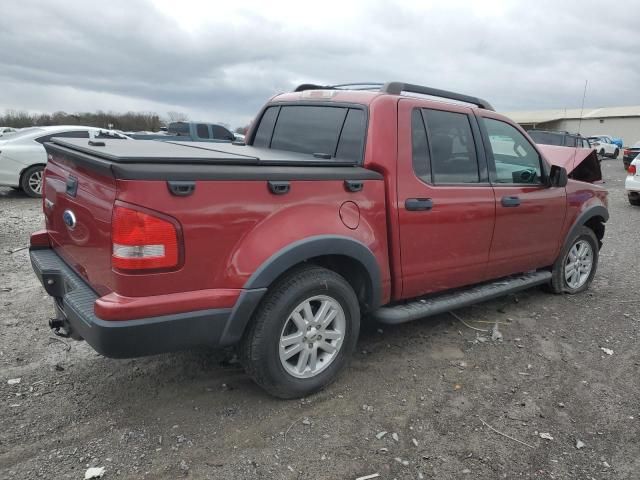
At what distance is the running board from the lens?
3.51 meters

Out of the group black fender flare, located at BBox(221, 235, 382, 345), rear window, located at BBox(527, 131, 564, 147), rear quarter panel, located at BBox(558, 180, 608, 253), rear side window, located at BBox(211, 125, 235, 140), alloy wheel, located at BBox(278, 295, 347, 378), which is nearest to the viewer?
black fender flare, located at BBox(221, 235, 382, 345)

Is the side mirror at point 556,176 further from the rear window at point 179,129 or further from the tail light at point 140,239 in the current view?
the rear window at point 179,129

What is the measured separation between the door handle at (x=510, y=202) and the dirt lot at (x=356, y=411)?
3.56 ft

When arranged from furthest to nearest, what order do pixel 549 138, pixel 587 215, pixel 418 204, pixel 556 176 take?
pixel 549 138 → pixel 587 215 → pixel 556 176 → pixel 418 204

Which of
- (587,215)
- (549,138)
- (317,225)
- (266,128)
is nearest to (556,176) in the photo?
(587,215)

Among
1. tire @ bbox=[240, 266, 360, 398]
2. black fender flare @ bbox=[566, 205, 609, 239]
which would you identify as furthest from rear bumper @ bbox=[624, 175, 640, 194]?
tire @ bbox=[240, 266, 360, 398]

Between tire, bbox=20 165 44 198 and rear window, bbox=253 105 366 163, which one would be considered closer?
rear window, bbox=253 105 366 163

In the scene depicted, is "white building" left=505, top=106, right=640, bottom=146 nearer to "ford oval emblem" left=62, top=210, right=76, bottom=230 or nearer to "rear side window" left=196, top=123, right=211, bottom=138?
"rear side window" left=196, top=123, right=211, bottom=138

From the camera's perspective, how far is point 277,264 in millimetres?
2789

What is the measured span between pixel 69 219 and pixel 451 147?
8.80 feet

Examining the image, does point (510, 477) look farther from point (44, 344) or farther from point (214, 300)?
point (44, 344)

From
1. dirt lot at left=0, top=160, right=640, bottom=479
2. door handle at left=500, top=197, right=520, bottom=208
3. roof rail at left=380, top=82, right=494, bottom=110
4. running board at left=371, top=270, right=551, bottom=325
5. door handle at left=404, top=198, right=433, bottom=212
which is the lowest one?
dirt lot at left=0, top=160, right=640, bottom=479

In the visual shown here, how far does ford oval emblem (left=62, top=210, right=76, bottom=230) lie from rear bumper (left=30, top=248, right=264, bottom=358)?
0.29m

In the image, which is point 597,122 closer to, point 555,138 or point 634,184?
point 555,138
